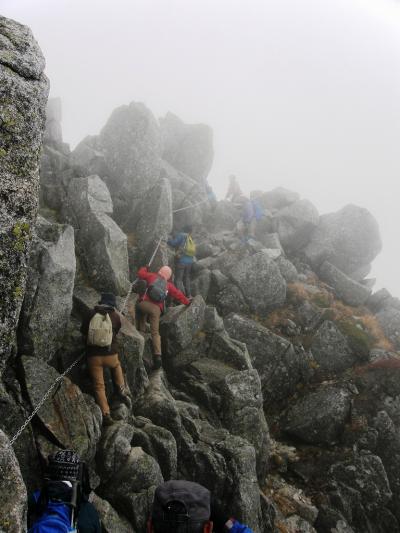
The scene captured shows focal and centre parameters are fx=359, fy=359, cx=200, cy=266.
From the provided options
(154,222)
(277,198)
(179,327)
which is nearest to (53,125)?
(154,222)

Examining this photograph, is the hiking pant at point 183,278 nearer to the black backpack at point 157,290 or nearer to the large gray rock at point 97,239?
the large gray rock at point 97,239

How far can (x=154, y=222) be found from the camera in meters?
22.7

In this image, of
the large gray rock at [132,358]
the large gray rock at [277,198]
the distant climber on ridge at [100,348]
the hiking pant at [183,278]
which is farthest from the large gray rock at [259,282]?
the large gray rock at [277,198]

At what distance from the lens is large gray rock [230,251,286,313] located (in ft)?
79.5

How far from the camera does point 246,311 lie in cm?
2395

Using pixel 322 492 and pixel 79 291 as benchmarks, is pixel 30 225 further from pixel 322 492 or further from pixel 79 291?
pixel 322 492

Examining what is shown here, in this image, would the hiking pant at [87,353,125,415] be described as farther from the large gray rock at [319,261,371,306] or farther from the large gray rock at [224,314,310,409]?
the large gray rock at [319,261,371,306]

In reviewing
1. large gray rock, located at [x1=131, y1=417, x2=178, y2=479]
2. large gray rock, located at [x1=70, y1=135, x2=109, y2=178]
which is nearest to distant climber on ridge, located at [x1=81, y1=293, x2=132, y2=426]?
large gray rock, located at [x1=131, y1=417, x2=178, y2=479]

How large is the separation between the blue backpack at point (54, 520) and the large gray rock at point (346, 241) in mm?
31601

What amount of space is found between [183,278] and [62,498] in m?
16.7

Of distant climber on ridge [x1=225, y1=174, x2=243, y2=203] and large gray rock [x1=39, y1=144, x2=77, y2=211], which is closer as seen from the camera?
large gray rock [x1=39, y1=144, x2=77, y2=211]

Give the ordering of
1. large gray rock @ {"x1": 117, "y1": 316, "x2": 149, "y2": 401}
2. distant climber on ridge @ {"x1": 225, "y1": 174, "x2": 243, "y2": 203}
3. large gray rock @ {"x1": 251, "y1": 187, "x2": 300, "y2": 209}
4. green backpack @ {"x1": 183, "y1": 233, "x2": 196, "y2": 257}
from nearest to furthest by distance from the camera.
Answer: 1. large gray rock @ {"x1": 117, "y1": 316, "x2": 149, "y2": 401}
2. green backpack @ {"x1": 183, "y1": 233, "x2": 196, "y2": 257}
3. distant climber on ridge @ {"x1": 225, "y1": 174, "x2": 243, "y2": 203}
4. large gray rock @ {"x1": 251, "y1": 187, "x2": 300, "y2": 209}

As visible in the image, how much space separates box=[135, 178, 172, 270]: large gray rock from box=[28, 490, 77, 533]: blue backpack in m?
15.5

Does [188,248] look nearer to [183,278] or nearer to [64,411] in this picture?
[183,278]
